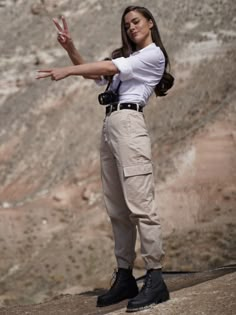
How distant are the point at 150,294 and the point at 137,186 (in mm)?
748

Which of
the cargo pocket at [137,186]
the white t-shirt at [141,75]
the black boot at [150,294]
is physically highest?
the white t-shirt at [141,75]

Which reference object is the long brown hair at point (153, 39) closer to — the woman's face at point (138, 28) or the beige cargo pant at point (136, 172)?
the woman's face at point (138, 28)

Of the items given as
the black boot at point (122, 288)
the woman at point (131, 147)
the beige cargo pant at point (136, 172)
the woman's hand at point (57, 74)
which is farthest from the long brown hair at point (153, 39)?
the black boot at point (122, 288)

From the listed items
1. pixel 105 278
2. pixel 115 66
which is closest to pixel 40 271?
pixel 105 278

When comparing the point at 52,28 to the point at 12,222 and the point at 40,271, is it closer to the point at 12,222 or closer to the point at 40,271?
the point at 12,222

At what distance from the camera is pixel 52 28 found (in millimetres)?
23703

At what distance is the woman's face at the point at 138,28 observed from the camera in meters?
5.56

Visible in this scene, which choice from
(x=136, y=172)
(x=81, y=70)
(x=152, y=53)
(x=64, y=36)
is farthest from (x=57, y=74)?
(x=136, y=172)

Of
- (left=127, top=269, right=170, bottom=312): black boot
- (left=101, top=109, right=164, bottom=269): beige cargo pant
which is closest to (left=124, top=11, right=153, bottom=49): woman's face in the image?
(left=101, top=109, right=164, bottom=269): beige cargo pant

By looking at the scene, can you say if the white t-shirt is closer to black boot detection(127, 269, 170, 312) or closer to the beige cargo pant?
the beige cargo pant

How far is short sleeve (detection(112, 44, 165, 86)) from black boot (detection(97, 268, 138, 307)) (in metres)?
1.42

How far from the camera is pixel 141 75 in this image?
5434mm

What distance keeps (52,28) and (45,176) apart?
24.7ft

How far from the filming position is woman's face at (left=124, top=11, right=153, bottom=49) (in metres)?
5.56
